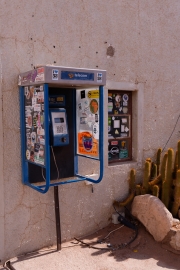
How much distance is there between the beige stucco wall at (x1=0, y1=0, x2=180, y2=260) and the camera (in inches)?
144

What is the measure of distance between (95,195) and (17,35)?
216cm

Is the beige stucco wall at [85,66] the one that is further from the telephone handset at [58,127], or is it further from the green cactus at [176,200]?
the green cactus at [176,200]

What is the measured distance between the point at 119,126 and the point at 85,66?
1038 millimetres

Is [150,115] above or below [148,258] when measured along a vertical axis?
above

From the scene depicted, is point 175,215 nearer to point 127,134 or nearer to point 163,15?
point 127,134

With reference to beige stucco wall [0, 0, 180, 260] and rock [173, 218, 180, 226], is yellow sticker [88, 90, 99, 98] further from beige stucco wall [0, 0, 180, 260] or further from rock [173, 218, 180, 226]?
rock [173, 218, 180, 226]

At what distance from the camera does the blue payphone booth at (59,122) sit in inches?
129

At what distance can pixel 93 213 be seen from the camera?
4441mm

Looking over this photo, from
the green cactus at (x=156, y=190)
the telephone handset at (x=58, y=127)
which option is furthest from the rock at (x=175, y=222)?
the telephone handset at (x=58, y=127)

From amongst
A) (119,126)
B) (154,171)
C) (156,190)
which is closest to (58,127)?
(119,126)

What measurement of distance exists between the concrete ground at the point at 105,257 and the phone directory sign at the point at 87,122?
112 centimetres

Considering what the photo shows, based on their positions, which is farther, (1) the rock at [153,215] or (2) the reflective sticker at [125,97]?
(2) the reflective sticker at [125,97]

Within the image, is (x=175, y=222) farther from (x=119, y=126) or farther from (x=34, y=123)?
(x=34, y=123)

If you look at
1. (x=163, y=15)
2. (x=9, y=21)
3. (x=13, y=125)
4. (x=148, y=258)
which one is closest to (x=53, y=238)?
(x=148, y=258)
